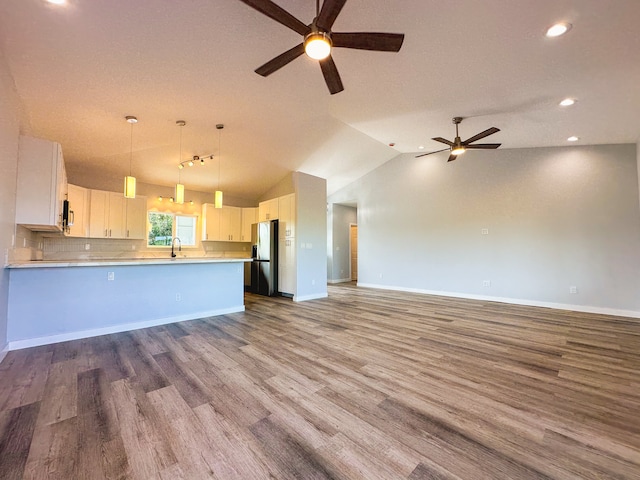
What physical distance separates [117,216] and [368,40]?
5950mm

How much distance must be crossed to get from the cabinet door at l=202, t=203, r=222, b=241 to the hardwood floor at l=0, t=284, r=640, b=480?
367 centimetres

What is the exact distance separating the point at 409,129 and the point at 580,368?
4313 mm

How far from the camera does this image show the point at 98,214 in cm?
541

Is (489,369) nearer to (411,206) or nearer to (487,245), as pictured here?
(487,245)

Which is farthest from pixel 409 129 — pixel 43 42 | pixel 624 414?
pixel 43 42

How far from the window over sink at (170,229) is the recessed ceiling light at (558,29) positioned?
23.9 ft

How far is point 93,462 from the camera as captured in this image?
1.46 metres

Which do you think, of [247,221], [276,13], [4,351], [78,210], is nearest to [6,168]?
[4,351]

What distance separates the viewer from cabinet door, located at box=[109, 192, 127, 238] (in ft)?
18.3

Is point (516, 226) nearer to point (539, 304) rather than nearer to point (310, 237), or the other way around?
point (539, 304)

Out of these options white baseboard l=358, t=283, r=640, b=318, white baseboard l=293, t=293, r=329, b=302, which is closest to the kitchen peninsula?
white baseboard l=293, t=293, r=329, b=302

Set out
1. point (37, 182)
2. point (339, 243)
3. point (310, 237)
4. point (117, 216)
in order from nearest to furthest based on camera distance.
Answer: point (37, 182), point (117, 216), point (310, 237), point (339, 243)

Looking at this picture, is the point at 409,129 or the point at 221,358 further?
the point at 409,129

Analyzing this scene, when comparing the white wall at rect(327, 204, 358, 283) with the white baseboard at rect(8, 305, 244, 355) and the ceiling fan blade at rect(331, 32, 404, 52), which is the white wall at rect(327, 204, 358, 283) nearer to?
the white baseboard at rect(8, 305, 244, 355)
